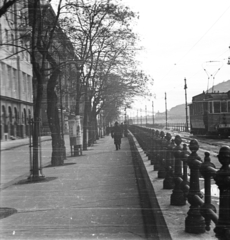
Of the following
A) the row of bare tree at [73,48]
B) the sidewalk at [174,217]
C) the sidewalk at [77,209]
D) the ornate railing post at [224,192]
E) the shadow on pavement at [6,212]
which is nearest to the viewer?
the ornate railing post at [224,192]

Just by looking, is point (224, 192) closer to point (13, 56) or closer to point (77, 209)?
point (77, 209)

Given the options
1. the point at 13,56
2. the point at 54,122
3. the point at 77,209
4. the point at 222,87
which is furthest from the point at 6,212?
the point at 13,56

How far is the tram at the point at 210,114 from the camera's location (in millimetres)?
2322

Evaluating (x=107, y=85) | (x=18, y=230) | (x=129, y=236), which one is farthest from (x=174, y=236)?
(x=107, y=85)

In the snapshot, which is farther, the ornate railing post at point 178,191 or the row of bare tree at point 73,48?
the row of bare tree at point 73,48

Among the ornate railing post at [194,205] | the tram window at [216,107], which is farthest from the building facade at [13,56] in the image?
the tram window at [216,107]

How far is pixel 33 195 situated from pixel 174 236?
342 cm

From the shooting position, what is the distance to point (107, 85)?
14422mm

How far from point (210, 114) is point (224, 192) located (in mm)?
692

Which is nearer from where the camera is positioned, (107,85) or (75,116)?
(75,116)

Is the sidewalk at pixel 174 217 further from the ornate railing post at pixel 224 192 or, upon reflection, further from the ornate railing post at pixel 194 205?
the ornate railing post at pixel 224 192

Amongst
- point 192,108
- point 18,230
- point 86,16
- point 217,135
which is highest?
point 86,16

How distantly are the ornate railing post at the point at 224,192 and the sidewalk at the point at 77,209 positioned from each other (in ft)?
4.21

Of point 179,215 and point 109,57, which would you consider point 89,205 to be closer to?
point 179,215
